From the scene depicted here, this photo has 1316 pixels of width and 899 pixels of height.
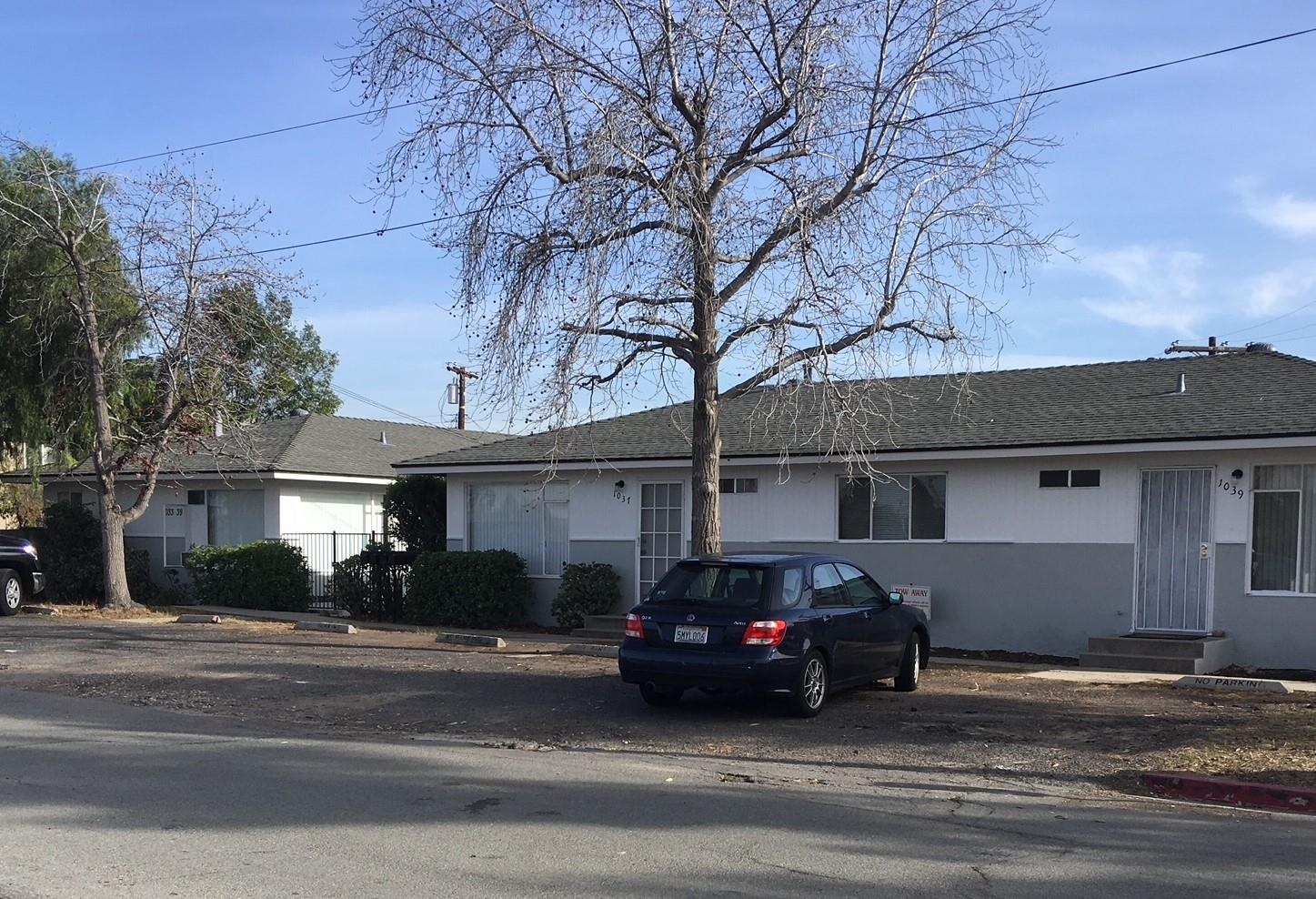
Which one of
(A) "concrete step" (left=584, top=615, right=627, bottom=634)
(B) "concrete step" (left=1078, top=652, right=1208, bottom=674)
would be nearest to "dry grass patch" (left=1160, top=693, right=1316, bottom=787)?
(B) "concrete step" (left=1078, top=652, right=1208, bottom=674)

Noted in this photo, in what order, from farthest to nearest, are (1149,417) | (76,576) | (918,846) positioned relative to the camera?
(76,576)
(1149,417)
(918,846)

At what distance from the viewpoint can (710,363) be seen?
48.8 ft

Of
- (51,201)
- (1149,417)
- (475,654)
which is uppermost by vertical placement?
(51,201)

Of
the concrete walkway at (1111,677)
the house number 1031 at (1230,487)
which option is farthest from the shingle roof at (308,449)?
the house number 1031 at (1230,487)

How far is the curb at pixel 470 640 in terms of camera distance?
18.7m

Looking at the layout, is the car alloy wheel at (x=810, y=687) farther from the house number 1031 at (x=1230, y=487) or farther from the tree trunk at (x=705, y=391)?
the house number 1031 at (x=1230, y=487)

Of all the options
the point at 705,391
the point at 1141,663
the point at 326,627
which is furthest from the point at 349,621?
the point at 1141,663

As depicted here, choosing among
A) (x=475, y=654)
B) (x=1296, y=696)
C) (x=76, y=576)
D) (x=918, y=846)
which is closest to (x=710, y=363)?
(x=475, y=654)

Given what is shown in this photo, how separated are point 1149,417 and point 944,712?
6.82m

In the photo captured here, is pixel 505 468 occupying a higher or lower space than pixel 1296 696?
higher

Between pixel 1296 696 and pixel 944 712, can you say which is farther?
pixel 1296 696

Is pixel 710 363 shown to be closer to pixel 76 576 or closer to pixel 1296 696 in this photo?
pixel 1296 696

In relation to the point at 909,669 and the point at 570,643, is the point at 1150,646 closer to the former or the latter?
the point at 909,669

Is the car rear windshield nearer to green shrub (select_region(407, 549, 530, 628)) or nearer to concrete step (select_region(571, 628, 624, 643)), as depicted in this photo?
concrete step (select_region(571, 628, 624, 643))
